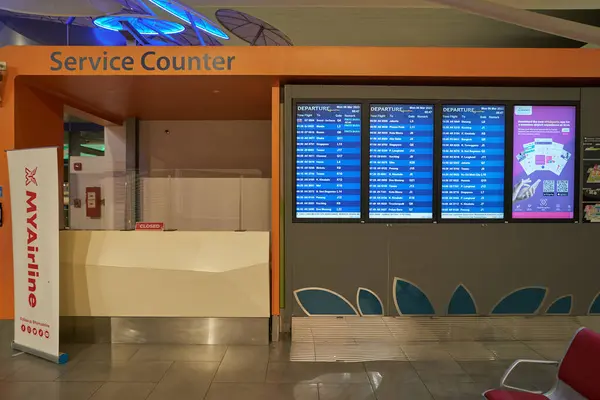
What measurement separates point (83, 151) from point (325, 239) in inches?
328

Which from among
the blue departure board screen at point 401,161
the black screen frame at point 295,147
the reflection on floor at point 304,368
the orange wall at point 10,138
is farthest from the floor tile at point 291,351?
the orange wall at point 10,138

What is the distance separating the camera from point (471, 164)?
4.68 metres

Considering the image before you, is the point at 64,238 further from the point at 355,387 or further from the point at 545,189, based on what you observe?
the point at 545,189

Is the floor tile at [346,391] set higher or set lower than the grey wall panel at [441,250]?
lower

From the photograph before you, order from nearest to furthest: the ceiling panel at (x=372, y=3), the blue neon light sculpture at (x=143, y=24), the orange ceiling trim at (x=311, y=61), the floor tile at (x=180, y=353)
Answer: the floor tile at (x=180, y=353), the orange ceiling trim at (x=311, y=61), the blue neon light sculpture at (x=143, y=24), the ceiling panel at (x=372, y=3)

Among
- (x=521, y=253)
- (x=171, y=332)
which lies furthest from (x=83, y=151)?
(x=521, y=253)

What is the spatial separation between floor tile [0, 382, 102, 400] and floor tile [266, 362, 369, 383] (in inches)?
59.4

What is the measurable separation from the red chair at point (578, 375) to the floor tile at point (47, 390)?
3.08 meters

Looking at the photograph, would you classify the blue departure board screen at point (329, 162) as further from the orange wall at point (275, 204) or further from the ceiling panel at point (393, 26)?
the ceiling panel at point (393, 26)

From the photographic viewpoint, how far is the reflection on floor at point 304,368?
347 cm

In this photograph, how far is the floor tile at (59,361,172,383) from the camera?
370 centimetres

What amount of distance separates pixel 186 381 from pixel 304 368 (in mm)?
1066

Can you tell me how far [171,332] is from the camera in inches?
177

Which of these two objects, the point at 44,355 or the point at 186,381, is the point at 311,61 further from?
the point at 44,355
